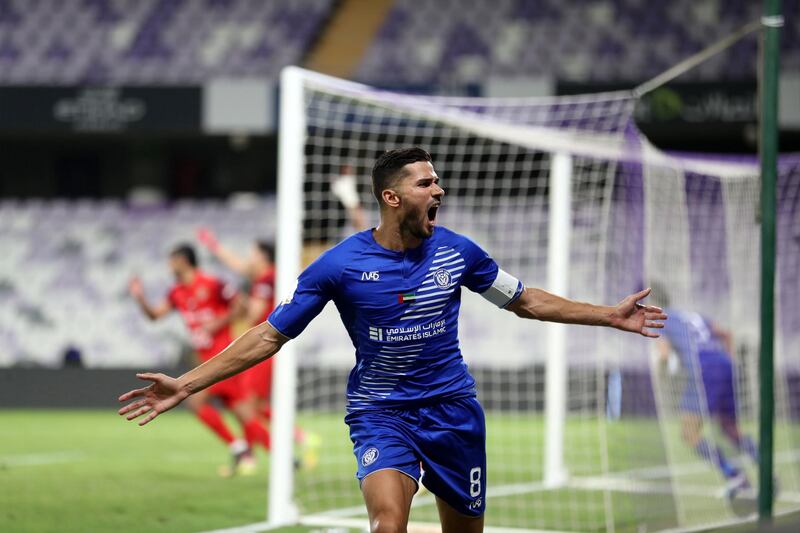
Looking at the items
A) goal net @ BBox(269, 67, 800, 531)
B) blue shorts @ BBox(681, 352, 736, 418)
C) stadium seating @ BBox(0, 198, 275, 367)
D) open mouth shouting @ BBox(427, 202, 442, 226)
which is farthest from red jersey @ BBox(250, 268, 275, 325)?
stadium seating @ BBox(0, 198, 275, 367)

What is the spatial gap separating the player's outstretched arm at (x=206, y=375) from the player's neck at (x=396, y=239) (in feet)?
1.80

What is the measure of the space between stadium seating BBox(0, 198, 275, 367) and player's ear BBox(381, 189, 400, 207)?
16.8 m

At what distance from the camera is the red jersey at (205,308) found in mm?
11578

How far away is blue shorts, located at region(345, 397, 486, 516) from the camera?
15.6 feet

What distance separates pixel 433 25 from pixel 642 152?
45.2 ft

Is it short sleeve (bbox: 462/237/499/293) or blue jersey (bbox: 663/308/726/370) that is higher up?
short sleeve (bbox: 462/237/499/293)

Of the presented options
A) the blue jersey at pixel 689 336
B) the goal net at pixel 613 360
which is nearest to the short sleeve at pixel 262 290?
the goal net at pixel 613 360

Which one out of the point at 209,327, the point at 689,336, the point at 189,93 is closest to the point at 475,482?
the point at 689,336

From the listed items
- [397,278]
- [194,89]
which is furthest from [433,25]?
[397,278]

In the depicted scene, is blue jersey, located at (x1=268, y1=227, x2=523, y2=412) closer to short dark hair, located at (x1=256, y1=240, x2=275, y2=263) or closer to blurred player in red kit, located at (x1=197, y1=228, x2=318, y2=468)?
blurred player in red kit, located at (x1=197, y1=228, x2=318, y2=468)

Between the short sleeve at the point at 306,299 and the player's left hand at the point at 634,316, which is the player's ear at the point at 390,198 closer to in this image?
the short sleeve at the point at 306,299

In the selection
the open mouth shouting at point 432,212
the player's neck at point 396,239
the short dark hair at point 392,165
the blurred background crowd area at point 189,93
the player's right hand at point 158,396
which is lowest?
the player's right hand at point 158,396

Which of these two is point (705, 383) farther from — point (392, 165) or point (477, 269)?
point (392, 165)

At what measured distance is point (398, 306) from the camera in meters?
4.75
